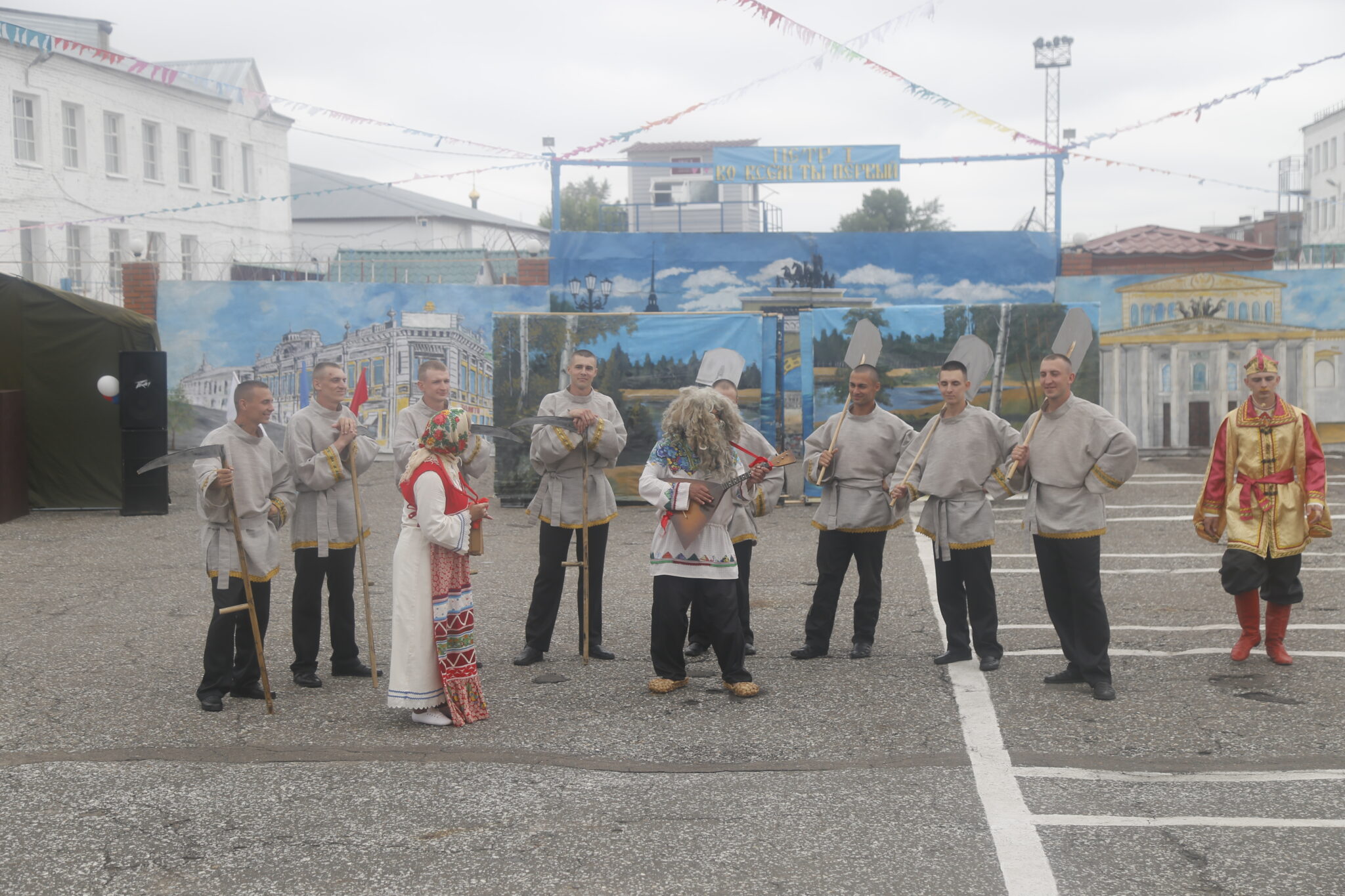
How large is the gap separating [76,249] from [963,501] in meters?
26.9

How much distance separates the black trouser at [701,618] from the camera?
244 inches

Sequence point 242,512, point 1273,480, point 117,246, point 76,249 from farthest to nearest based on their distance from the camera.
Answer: point 117,246 → point 76,249 → point 1273,480 → point 242,512

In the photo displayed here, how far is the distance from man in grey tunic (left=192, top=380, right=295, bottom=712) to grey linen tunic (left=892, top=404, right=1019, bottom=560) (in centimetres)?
340

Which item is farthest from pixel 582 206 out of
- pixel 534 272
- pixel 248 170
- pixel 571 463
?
pixel 571 463

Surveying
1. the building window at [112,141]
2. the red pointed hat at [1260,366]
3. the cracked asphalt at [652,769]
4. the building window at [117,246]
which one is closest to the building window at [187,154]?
the building window at [112,141]

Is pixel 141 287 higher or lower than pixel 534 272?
lower

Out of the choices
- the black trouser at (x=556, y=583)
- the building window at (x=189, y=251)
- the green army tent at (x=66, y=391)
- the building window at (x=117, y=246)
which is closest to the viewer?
the black trouser at (x=556, y=583)

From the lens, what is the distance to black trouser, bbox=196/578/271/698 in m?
6.02

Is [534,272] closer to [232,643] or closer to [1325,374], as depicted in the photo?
[1325,374]

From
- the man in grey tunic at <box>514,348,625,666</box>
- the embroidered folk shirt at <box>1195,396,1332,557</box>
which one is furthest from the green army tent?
the embroidered folk shirt at <box>1195,396,1332,557</box>

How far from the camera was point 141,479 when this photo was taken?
13508 millimetres

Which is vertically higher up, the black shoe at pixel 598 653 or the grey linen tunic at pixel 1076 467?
the grey linen tunic at pixel 1076 467

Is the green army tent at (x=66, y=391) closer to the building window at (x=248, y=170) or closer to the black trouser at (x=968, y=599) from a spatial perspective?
the black trouser at (x=968, y=599)

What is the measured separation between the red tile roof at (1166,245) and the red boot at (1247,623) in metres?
16.2
